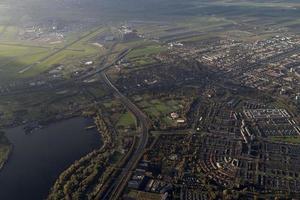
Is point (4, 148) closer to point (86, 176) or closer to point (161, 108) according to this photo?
point (86, 176)

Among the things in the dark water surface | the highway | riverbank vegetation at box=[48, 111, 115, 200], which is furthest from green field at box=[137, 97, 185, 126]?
riverbank vegetation at box=[48, 111, 115, 200]

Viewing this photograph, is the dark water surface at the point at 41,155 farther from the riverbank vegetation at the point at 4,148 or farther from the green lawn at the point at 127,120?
the green lawn at the point at 127,120

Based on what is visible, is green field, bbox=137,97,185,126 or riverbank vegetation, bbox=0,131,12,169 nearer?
riverbank vegetation, bbox=0,131,12,169

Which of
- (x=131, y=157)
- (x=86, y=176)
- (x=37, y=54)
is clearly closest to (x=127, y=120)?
(x=131, y=157)

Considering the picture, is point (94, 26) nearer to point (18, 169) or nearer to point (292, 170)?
point (18, 169)

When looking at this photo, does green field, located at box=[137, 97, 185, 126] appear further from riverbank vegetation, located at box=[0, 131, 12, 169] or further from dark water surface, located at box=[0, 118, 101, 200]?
riverbank vegetation, located at box=[0, 131, 12, 169]

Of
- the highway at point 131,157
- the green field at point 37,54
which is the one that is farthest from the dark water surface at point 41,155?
the green field at point 37,54
